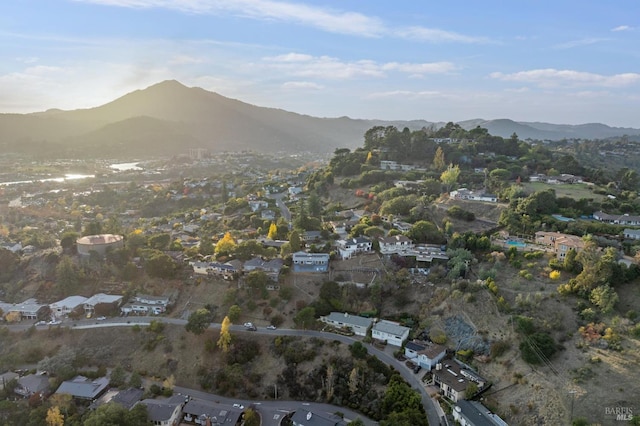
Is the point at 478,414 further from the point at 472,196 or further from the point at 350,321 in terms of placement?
the point at 472,196

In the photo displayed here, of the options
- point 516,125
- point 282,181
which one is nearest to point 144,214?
point 282,181

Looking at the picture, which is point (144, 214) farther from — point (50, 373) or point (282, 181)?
point (50, 373)

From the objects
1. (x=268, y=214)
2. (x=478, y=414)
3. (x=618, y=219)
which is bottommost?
(x=478, y=414)

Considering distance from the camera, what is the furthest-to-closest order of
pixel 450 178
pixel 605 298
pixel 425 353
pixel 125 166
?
1. pixel 125 166
2. pixel 450 178
3. pixel 605 298
4. pixel 425 353

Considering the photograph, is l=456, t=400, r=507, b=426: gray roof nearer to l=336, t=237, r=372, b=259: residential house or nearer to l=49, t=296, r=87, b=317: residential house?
l=336, t=237, r=372, b=259: residential house

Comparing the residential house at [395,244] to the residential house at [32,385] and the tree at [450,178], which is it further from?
the residential house at [32,385]

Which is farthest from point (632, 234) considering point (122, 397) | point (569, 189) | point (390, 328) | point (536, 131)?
point (536, 131)

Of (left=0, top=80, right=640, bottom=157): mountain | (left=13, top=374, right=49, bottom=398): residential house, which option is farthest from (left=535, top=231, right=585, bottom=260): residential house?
(left=0, top=80, right=640, bottom=157): mountain

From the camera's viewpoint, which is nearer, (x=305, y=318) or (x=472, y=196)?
(x=305, y=318)

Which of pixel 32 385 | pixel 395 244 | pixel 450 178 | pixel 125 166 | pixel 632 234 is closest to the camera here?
pixel 32 385
